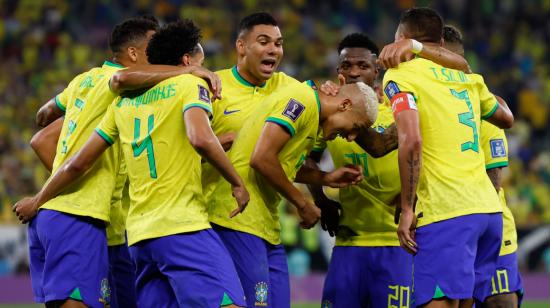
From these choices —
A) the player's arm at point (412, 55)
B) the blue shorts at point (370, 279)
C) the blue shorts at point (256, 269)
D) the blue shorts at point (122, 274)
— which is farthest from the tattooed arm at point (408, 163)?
the blue shorts at point (122, 274)

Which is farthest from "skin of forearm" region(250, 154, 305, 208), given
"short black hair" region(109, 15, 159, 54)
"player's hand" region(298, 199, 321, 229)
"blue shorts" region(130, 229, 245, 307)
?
"short black hair" region(109, 15, 159, 54)

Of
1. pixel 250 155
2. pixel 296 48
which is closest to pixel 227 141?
pixel 250 155

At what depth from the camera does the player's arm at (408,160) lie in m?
5.94

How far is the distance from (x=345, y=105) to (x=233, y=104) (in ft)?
3.09

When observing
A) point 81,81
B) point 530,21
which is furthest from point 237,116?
point 530,21

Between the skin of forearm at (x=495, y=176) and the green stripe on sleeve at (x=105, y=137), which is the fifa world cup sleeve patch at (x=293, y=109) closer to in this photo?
the green stripe on sleeve at (x=105, y=137)

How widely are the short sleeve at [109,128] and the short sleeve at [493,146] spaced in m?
3.03

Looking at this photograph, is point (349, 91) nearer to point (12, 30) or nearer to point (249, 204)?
point (249, 204)

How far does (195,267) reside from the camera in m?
5.62

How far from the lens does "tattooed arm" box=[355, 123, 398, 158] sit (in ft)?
22.0

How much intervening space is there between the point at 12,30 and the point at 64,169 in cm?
1602

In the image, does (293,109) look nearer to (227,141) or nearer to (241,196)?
(227,141)

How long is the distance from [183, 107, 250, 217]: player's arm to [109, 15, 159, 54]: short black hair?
1622 millimetres

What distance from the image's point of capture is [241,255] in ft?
20.7
